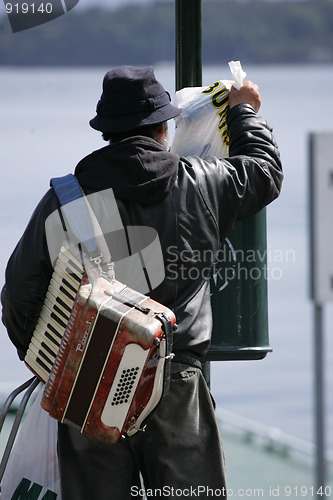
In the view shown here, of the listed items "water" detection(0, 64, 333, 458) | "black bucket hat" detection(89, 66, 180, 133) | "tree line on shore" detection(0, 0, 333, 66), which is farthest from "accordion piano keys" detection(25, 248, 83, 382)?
"tree line on shore" detection(0, 0, 333, 66)

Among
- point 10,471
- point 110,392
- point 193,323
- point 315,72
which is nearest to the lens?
point 110,392

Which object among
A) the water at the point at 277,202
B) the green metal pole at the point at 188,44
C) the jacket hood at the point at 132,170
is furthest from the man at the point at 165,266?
the water at the point at 277,202

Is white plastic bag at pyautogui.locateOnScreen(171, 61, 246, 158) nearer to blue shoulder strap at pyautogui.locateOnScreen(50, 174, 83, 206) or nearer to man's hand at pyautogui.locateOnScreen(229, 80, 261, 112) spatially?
man's hand at pyautogui.locateOnScreen(229, 80, 261, 112)

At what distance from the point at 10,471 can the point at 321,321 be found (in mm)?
1079

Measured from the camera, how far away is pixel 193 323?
2.72 m

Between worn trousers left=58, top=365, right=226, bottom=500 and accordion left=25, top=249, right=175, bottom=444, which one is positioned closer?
accordion left=25, top=249, right=175, bottom=444

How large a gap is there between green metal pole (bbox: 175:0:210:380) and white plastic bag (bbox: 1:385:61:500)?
4.03 feet

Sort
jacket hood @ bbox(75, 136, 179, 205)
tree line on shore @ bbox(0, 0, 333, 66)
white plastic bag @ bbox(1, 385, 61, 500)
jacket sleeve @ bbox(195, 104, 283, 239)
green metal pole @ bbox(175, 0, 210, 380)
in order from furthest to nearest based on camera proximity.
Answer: tree line on shore @ bbox(0, 0, 333, 66) < green metal pole @ bbox(175, 0, 210, 380) < white plastic bag @ bbox(1, 385, 61, 500) < jacket sleeve @ bbox(195, 104, 283, 239) < jacket hood @ bbox(75, 136, 179, 205)

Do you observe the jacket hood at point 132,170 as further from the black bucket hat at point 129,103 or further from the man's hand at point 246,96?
the man's hand at point 246,96

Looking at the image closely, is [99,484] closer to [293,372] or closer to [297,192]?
[293,372]

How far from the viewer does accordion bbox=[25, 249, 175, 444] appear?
251 cm

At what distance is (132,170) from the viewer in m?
2.62

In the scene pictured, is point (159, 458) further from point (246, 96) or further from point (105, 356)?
point (246, 96)

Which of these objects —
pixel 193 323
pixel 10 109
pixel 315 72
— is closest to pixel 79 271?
pixel 193 323
